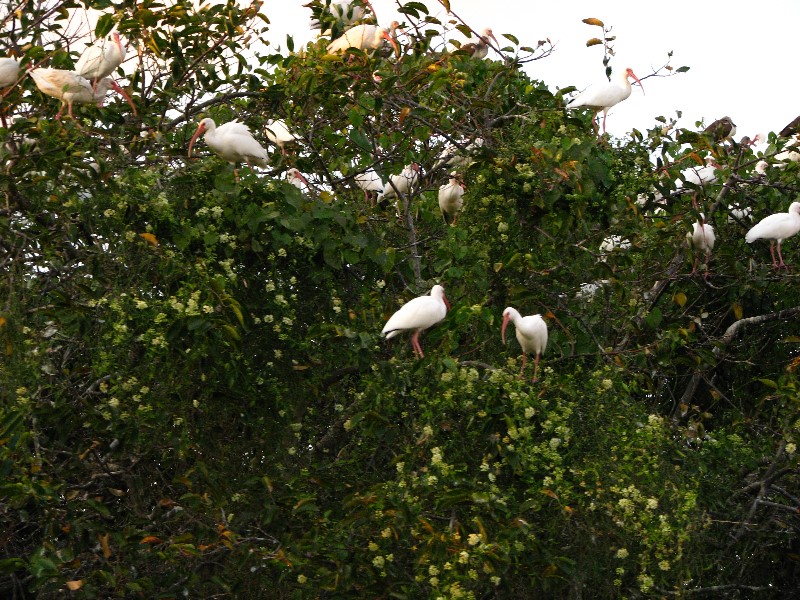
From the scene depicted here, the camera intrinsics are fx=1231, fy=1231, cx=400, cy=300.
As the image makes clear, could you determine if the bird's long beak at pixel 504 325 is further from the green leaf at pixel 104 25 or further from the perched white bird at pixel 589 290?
the green leaf at pixel 104 25

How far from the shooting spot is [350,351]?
534cm

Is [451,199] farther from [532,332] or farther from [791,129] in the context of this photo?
[791,129]

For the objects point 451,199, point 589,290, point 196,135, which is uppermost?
point 196,135

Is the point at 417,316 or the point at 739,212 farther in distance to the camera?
the point at 739,212

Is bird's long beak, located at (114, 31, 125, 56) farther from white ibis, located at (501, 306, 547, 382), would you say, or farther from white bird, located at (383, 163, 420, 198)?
white ibis, located at (501, 306, 547, 382)

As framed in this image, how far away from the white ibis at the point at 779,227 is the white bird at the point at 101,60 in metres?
3.46

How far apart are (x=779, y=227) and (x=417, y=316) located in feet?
8.17

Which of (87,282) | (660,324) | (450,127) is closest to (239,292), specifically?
(87,282)

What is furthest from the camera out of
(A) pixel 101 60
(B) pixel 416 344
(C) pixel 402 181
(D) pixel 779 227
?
(C) pixel 402 181

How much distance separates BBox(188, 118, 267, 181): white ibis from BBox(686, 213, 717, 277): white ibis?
2218 mm

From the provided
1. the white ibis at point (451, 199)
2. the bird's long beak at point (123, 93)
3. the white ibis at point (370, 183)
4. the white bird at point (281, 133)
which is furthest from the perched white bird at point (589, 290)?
the bird's long beak at point (123, 93)

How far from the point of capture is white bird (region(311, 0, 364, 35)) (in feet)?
22.2

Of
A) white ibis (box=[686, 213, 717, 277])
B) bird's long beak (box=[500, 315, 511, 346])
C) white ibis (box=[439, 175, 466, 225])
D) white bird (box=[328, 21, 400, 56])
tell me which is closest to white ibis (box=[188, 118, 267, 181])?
white bird (box=[328, 21, 400, 56])

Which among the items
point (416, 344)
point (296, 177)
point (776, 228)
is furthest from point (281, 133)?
point (776, 228)
